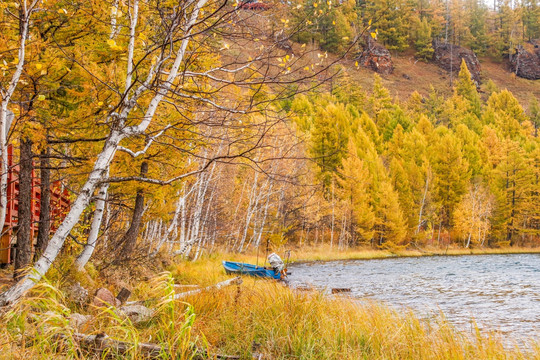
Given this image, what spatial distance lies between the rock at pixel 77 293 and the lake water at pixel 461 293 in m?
3.17

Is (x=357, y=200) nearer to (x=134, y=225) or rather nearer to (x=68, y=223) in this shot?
(x=134, y=225)

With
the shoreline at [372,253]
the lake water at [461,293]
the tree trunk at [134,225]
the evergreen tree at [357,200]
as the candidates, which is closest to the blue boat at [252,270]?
the lake water at [461,293]

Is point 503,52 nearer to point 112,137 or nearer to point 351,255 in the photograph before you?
point 351,255

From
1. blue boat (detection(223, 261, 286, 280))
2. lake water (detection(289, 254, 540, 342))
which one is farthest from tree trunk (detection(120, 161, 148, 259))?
blue boat (detection(223, 261, 286, 280))

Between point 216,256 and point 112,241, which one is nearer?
point 112,241

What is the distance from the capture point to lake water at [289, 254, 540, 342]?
9375 mm

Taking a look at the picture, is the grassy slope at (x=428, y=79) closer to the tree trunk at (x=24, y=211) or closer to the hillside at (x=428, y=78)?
the hillside at (x=428, y=78)

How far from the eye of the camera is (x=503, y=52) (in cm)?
10838

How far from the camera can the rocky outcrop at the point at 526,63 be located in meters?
99.1

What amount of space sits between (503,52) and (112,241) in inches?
4640

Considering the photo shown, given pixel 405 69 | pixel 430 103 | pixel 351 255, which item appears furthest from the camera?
pixel 405 69

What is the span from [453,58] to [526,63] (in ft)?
55.5

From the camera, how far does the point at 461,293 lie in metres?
13.9

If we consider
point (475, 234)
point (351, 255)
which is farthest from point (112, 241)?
point (475, 234)
